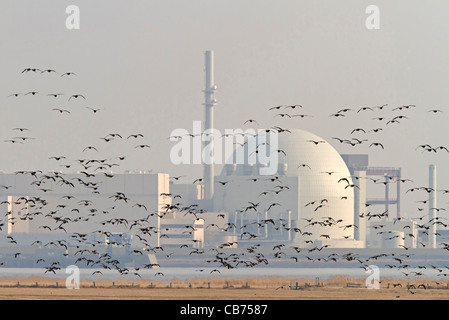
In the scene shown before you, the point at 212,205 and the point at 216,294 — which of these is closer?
the point at 216,294

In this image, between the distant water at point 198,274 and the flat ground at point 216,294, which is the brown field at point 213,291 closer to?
the flat ground at point 216,294

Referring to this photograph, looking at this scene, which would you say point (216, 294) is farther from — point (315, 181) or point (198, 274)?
point (315, 181)

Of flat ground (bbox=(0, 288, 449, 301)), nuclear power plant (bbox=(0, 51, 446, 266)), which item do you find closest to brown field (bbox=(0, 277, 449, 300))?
flat ground (bbox=(0, 288, 449, 301))

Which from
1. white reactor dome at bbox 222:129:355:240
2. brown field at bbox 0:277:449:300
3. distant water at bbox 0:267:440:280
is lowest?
distant water at bbox 0:267:440:280

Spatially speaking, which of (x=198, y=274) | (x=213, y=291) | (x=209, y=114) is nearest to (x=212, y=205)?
(x=209, y=114)

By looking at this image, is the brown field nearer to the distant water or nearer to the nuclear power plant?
the distant water

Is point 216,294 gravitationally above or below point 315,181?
below

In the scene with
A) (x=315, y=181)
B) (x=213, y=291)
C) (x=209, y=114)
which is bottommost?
(x=213, y=291)
